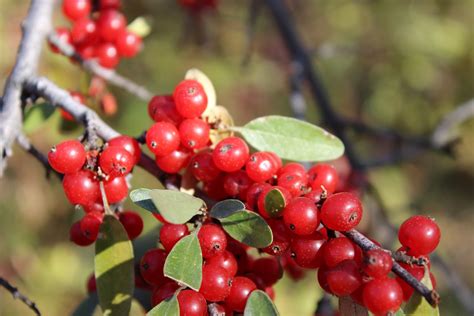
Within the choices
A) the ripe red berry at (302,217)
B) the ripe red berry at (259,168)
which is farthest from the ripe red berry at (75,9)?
the ripe red berry at (302,217)

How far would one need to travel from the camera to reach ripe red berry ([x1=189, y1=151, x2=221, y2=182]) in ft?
4.67

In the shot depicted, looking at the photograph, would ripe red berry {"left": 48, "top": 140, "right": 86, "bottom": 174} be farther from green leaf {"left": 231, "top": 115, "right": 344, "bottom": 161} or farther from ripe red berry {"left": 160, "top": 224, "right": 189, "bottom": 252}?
green leaf {"left": 231, "top": 115, "right": 344, "bottom": 161}

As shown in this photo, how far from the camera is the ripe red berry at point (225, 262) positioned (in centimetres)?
129

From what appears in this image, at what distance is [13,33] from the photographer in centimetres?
373

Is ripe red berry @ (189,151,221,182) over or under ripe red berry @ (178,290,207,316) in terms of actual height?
over

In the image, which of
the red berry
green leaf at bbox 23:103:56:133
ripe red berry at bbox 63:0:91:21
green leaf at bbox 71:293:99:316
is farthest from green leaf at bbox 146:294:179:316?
ripe red berry at bbox 63:0:91:21

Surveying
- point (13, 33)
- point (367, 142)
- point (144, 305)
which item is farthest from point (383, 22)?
point (144, 305)

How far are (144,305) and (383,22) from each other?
12.5 ft

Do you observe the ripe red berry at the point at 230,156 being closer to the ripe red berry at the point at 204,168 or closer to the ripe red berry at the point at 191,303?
the ripe red berry at the point at 204,168

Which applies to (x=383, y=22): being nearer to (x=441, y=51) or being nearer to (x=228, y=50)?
(x=441, y=51)

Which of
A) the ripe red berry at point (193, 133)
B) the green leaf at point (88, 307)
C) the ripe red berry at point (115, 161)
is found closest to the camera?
the ripe red berry at point (115, 161)

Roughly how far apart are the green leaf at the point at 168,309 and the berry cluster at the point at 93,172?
1.07 ft

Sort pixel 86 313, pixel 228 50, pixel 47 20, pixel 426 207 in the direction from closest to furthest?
pixel 86 313, pixel 47 20, pixel 228 50, pixel 426 207

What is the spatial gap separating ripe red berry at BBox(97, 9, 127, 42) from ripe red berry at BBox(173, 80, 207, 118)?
859 millimetres
